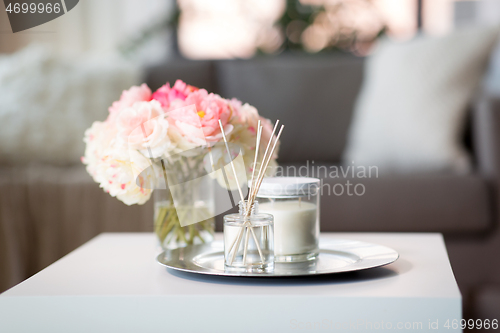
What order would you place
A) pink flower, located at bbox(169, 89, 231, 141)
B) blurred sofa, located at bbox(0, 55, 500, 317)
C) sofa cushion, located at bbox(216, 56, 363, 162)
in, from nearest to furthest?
pink flower, located at bbox(169, 89, 231, 141)
blurred sofa, located at bbox(0, 55, 500, 317)
sofa cushion, located at bbox(216, 56, 363, 162)

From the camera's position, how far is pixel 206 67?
2154 mm

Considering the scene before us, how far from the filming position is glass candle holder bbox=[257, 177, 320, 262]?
2.39 feet

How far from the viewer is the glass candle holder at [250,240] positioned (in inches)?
26.5

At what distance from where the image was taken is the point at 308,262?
739mm

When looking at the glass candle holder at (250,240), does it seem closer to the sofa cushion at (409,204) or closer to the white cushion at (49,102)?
the sofa cushion at (409,204)

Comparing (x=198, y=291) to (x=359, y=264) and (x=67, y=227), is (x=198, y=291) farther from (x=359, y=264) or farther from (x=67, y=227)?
(x=67, y=227)

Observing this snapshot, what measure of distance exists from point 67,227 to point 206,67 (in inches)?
34.9

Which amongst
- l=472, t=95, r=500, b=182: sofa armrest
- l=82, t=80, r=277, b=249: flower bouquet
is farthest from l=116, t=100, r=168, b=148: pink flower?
l=472, t=95, r=500, b=182: sofa armrest

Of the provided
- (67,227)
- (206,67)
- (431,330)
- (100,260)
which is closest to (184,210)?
(100,260)

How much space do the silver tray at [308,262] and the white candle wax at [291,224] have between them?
2 centimetres

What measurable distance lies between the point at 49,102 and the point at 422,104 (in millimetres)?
1251

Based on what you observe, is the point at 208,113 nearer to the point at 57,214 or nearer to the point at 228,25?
the point at 57,214

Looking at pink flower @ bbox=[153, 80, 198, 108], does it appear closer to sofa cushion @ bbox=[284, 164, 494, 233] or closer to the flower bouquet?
the flower bouquet

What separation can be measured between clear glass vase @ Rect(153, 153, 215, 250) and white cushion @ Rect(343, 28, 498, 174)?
3.31 ft
